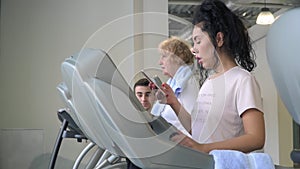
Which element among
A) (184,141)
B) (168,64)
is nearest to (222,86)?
(168,64)

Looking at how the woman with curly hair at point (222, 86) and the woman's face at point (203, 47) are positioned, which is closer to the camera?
the woman with curly hair at point (222, 86)

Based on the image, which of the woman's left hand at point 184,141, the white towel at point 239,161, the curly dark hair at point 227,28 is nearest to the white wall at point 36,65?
the curly dark hair at point 227,28

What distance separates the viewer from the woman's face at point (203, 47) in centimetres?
156

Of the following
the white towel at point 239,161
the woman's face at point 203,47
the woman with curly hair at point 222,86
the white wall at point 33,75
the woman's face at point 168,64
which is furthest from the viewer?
the white wall at point 33,75

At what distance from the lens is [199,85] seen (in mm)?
1818

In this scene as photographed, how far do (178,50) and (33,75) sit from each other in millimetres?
2602

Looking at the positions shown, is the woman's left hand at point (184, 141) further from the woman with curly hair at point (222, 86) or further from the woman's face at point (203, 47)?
the woman's face at point (203, 47)

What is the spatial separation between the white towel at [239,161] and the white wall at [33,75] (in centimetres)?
323

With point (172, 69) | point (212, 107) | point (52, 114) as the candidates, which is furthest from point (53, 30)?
point (212, 107)

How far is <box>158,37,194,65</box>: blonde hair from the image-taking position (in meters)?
1.82

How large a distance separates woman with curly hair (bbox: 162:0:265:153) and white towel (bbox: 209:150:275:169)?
0.85ft

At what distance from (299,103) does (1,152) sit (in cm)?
359

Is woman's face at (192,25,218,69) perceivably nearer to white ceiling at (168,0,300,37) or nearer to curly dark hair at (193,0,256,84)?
curly dark hair at (193,0,256,84)

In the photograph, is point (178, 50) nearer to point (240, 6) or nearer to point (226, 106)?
point (226, 106)
